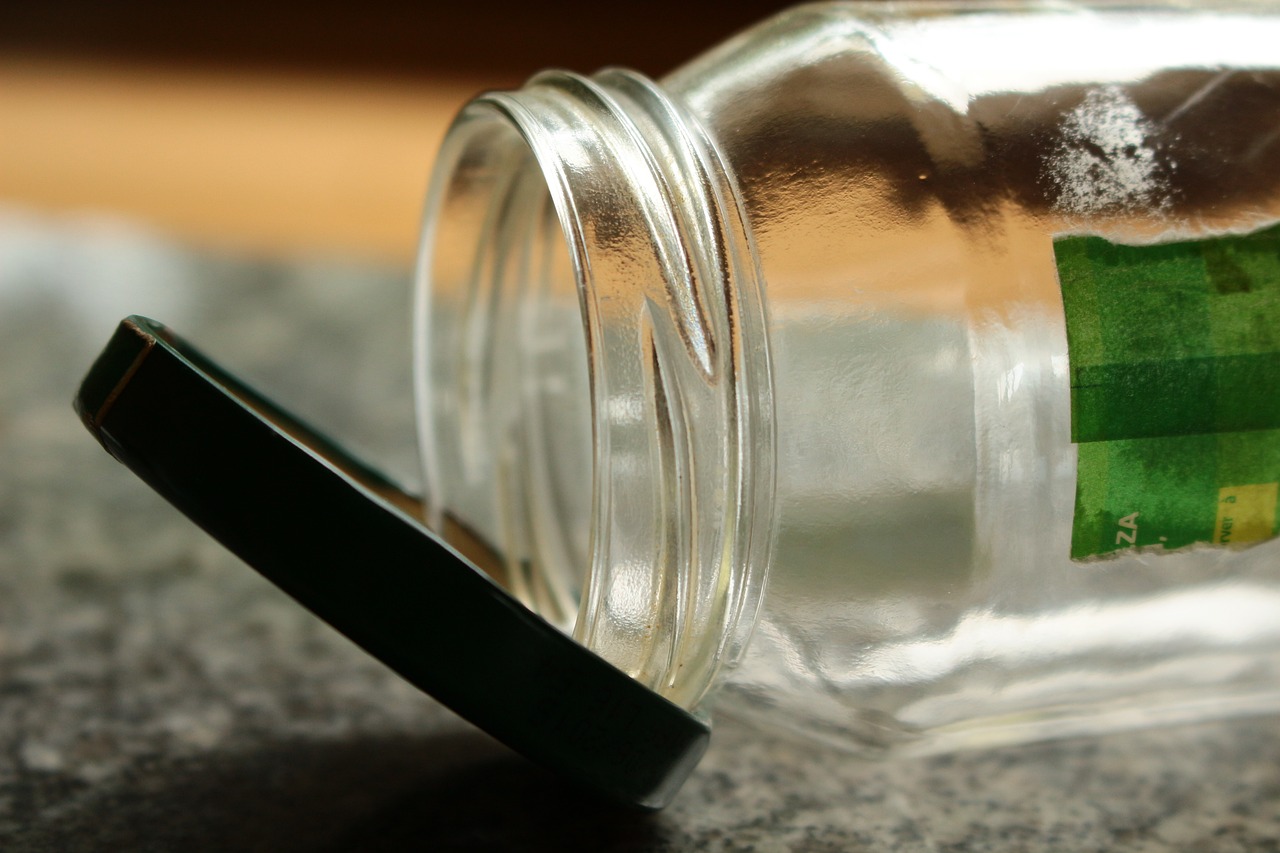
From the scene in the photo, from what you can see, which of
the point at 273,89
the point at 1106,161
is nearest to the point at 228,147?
the point at 273,89

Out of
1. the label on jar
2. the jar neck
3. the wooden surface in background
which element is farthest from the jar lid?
the wooden surface in background

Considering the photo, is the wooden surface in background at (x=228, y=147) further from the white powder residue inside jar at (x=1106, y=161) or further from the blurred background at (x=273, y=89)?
the white powder residue inside jar at (x=1106, y=161)

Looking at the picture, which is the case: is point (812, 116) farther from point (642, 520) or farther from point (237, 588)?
point (237, 588)

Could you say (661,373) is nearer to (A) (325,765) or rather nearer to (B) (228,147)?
(A) (325,765)

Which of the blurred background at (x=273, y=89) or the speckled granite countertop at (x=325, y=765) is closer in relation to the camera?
the speckled granite countertop at (x=325, y=765)

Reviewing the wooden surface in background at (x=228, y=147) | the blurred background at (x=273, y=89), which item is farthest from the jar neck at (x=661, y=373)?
the blurred background at (x=273, y=89)

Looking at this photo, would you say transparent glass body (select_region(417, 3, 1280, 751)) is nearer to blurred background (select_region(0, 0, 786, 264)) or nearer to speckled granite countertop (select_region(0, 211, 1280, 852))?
speckled granite countertop (select_region(0, 211, 1280, 852))
